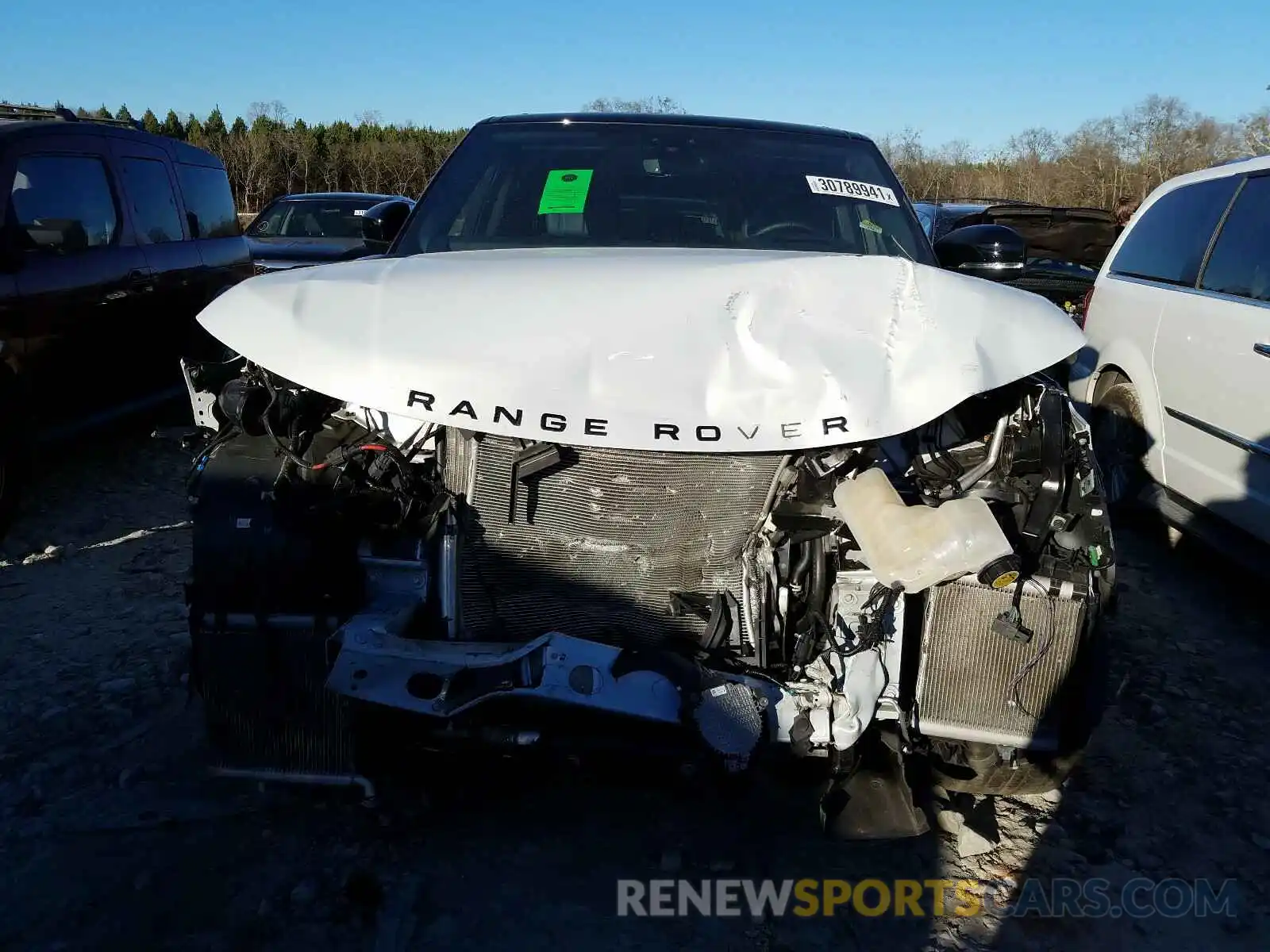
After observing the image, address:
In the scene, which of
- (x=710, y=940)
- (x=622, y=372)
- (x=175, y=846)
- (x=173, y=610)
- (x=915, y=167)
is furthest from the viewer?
(x=915, y=167)

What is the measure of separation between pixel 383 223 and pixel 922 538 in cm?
265

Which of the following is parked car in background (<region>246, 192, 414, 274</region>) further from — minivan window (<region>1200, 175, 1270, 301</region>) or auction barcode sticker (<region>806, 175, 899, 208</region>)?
minivan window (<region>1200, 175, 1270, 301</region>)

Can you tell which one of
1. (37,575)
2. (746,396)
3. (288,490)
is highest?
(746,396)

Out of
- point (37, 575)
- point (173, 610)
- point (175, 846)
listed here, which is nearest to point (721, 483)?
point (175, 846)

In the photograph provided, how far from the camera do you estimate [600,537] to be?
2.35 m

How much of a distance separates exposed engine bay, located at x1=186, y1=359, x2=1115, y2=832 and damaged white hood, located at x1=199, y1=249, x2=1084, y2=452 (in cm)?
16

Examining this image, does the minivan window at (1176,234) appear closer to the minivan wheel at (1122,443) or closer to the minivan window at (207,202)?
the minivan wheel at (1122,443)

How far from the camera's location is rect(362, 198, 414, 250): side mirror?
379 cm

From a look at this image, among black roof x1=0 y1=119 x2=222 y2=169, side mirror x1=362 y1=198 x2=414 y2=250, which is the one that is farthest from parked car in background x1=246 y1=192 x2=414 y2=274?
side mirror x1=362 y1=198 x2=414 y2=250

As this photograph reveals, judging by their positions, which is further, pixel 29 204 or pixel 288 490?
A: pixel 29 204

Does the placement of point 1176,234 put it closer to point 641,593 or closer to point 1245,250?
point 1245,250

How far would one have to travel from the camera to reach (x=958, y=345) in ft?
7.54

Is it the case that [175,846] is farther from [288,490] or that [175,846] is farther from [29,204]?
[29,204]

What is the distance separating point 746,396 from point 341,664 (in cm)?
115
